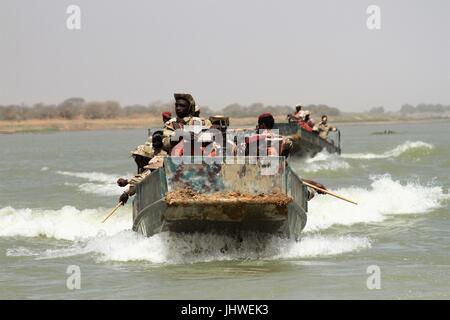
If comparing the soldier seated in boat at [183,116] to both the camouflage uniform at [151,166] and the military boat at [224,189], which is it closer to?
the camouflage uniform at [151,166]

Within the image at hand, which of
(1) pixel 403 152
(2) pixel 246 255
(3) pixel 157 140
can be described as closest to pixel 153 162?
(3) pixel 157 140

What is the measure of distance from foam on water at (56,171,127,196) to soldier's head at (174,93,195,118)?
12.5 meters

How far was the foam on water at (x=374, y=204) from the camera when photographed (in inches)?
776

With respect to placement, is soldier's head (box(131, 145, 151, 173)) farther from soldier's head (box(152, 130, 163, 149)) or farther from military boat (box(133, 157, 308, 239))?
military boat (box(133, 157, 308, 239))

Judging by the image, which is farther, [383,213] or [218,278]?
[383,213]

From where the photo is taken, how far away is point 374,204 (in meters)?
21.7

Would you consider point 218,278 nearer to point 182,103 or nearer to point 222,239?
point 222,239

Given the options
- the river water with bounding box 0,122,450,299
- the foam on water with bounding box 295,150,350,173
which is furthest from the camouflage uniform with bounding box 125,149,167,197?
the foam on water with bounding box 295,150,350,173

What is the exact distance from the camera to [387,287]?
37.9ft

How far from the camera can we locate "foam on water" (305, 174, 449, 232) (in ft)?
64.7

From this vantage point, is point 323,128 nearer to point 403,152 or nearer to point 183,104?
point 403,152

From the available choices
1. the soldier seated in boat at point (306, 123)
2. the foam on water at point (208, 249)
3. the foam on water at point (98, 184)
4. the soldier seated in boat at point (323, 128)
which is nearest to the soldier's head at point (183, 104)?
the foam on water at point (208, 249)
